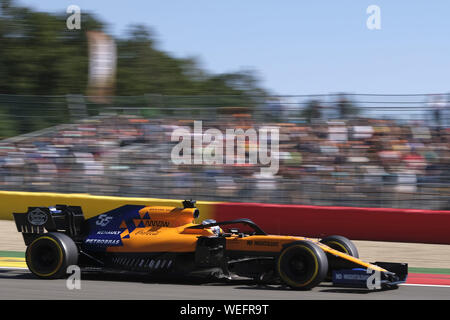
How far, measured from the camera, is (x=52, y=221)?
8117 mm

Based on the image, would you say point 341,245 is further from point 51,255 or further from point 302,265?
point 51,255

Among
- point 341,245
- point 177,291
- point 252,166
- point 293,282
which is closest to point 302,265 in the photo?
point 293,282

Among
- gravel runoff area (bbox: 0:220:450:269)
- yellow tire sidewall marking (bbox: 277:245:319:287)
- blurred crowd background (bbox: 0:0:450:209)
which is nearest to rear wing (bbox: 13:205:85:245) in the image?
yellow tire sidewall marking (bbox: 277:245:319:287)

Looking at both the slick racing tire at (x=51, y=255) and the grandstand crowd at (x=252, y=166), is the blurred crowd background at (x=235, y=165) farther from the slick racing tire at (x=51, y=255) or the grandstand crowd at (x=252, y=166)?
the slick racing tire at (x=51, y=255)

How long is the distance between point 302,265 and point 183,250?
1.37 m

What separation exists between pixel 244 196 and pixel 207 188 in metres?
0.84

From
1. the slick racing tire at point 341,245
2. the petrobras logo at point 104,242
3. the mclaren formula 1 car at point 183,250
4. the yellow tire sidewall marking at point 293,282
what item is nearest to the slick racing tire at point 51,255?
the mclaren formula 1 car at point 183,250

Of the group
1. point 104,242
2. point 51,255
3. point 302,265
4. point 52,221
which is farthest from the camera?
point 52,221

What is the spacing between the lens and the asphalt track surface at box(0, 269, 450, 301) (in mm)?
6695

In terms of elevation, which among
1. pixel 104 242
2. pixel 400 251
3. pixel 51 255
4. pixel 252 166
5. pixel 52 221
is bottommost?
pixel 400 251

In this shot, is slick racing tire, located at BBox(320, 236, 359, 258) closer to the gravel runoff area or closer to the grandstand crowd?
the gravel runoff area

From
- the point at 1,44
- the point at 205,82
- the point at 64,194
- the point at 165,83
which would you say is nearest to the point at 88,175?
the point at 64,194

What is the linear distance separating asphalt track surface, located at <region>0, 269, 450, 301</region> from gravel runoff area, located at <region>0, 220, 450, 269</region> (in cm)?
250

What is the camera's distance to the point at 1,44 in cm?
2948
